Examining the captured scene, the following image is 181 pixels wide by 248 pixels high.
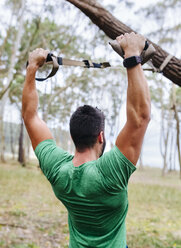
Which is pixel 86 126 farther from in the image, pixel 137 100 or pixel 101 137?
pixel 137 100

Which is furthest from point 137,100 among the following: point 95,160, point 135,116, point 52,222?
point 52,222

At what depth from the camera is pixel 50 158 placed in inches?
50.5

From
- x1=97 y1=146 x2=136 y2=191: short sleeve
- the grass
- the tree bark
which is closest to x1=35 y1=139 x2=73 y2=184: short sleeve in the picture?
x1=97 y1=146 x2=136 y2=191: short sleeve

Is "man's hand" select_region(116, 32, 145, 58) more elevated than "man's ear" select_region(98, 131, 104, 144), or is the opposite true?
"man's hand" select_region(116, 32, 145, 58)

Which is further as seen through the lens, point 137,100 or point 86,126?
point 86,126

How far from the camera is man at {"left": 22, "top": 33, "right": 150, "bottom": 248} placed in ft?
3.47

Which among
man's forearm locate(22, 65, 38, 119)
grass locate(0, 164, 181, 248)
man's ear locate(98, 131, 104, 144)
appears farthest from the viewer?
grass locate(0, 164, 181, 248)

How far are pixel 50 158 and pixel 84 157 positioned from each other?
16 cm

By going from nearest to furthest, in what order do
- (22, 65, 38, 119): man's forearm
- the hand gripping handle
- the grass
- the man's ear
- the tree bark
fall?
the hand gripping handle, the man's ear, (22, 65, 38, 119): man's forearm, the tree bark, the grass

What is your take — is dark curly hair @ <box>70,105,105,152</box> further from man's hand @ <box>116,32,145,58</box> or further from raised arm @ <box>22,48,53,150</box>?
man's hand @ <box>116,32,145,58</box>

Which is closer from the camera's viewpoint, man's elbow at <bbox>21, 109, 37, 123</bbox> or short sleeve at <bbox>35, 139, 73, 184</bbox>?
short sleeve at <bbox>35, 139, 73, 184</bbox>

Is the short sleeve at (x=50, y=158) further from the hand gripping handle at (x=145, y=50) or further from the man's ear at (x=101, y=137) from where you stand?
the hand gripping handle at (x=145, y=50)

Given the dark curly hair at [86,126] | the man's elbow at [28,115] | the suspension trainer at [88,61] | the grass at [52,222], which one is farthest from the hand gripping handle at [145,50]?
the grass at [52,222]

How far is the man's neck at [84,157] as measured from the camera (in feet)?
4.14
